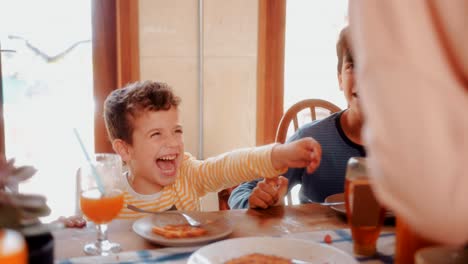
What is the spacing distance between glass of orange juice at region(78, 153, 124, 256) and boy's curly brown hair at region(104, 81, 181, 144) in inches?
16.8

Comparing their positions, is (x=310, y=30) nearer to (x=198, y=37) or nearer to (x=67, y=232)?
(x=198, y=37)

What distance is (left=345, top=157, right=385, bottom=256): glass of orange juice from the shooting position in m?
0.90

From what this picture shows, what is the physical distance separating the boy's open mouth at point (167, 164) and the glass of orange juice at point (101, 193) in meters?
0.41

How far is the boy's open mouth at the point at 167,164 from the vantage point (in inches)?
58.0

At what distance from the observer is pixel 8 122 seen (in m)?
2.24

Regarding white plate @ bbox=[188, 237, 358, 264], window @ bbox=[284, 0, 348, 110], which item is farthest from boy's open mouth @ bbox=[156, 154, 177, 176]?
window @ bbox=[284, 0, 348, 110]

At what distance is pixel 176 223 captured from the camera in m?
1.06

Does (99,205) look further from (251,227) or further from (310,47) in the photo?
(310,47)

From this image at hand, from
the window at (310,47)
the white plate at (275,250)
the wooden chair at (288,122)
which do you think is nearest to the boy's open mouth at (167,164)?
the wooden chair at (288,122)

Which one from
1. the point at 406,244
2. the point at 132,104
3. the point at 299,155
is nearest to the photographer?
the point at 406,244

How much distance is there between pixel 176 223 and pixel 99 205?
7.2 inches

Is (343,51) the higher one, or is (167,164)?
(343,51)

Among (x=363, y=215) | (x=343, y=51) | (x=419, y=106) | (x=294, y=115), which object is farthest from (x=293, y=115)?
(x=419, y=106)

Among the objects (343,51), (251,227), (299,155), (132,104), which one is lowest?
(251,227)
